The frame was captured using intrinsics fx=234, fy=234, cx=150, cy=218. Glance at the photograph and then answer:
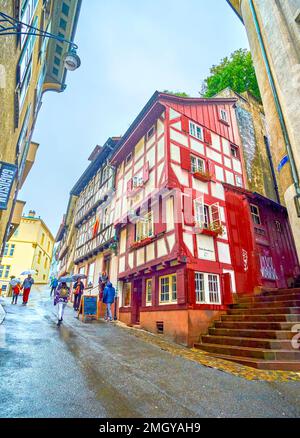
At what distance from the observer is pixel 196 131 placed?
1244 centimetres

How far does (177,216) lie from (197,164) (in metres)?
3.66

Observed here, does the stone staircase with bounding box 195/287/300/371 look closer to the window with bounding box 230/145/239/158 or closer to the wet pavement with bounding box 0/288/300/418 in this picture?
the wet pavement with bounding box 0/288/300/418

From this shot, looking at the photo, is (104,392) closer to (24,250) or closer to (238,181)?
(238,181)

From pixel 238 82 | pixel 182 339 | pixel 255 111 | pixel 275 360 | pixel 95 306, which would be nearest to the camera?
pixel 275 360

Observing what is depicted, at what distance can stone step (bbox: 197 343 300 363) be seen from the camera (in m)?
5.61

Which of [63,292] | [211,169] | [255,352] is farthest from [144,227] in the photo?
[255,352]

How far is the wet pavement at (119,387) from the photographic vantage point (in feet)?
9.36

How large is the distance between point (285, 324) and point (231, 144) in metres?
10.5

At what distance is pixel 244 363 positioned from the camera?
227 inches

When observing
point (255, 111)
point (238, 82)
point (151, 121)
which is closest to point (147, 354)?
point (151, 121)

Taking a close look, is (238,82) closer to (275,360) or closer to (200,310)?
(200,310)

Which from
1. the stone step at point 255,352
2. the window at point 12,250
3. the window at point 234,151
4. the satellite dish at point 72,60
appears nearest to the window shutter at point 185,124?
the window at point 234,151

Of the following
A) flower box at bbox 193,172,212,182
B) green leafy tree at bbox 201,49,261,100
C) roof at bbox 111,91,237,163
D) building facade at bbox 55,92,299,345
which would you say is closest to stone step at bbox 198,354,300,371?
building facade at bbox 55,92,299,345

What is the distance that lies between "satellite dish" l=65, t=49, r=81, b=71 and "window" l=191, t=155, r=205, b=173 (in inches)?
268
